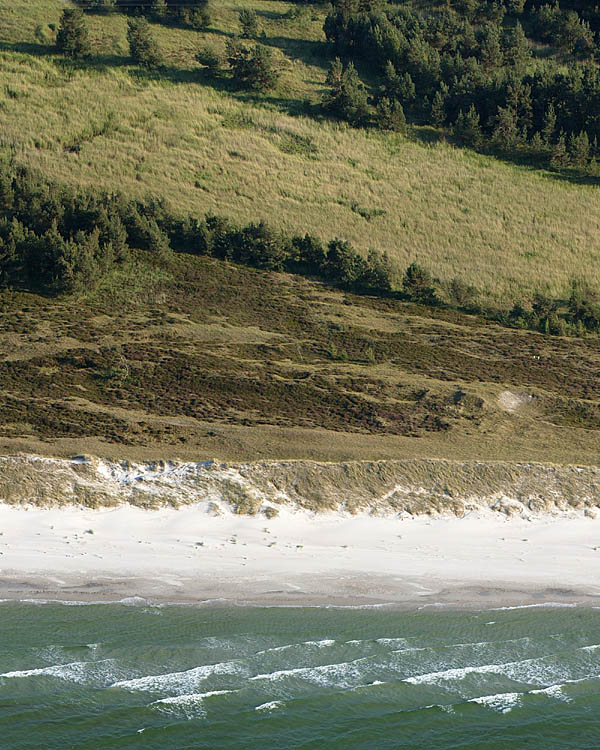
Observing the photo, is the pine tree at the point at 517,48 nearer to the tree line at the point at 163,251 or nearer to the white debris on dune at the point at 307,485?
the tree line at the point at 163,251

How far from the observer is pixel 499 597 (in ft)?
68.5

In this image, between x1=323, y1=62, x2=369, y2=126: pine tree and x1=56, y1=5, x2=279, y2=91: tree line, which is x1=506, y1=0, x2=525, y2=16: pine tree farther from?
x1=56, y1=5, x2=279, y2=91: tree line

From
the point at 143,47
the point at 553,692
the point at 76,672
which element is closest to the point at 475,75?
the point at 143,47

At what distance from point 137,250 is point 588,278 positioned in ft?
93.0

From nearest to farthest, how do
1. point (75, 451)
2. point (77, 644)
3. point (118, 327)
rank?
point (77, 644)
point (75, 451)
point (118, 327)

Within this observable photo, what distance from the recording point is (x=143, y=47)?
6919cm

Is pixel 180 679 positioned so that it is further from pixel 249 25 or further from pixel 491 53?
pixel 249 25

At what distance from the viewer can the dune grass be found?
52125mm

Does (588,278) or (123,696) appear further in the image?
(588,278)

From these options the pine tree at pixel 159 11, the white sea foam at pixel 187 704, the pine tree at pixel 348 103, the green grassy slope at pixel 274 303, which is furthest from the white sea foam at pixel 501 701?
the pine tree at pixel 159 11

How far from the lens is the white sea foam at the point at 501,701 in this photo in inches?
681

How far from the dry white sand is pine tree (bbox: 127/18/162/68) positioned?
184ft

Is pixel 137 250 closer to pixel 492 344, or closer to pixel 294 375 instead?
pixel 294 375

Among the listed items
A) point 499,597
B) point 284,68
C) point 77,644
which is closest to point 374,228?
point 284,68
